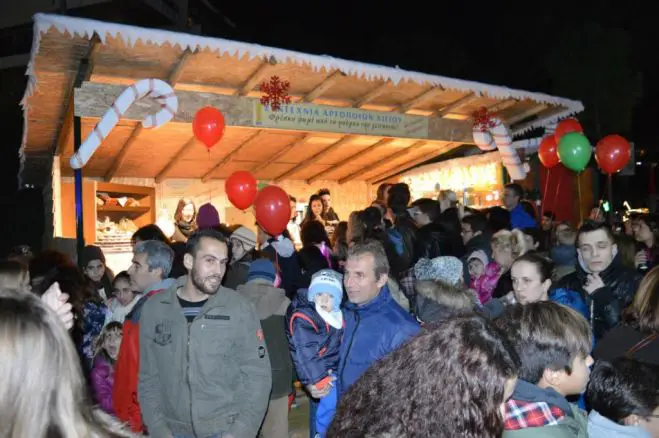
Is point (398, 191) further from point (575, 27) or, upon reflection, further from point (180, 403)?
point (575, 27)

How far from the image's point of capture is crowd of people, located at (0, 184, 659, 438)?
1.42 meters

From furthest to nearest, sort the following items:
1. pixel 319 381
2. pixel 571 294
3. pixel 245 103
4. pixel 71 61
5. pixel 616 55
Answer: pixel 616 55, pixel 245 103, pixel 71 61, pixel 571 294, pixel 319 381

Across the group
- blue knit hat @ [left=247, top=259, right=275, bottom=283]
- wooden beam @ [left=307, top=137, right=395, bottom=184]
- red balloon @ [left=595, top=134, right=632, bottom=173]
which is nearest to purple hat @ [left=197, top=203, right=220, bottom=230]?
blue knit hat @ [left=247, top=259, right=275, bottom=283]

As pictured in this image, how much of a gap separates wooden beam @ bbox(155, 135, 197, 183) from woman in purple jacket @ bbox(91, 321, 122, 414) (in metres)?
6.13

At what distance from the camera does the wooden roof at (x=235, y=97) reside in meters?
7.20

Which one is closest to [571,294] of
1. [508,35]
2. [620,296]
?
[620,296]

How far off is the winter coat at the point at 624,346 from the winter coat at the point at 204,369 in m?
1.92

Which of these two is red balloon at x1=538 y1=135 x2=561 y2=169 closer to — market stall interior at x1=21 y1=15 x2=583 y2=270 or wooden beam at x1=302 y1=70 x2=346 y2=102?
market stall interior at x1=21 y1=15 x2=583 y2=270

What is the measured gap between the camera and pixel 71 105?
8.48 metres

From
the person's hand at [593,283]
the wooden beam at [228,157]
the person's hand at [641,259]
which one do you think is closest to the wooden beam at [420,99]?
the wooden beam at [228,157]

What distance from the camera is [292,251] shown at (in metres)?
6.14

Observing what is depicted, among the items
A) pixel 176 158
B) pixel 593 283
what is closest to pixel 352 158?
pixel 176 158

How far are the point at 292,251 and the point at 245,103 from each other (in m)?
3.70

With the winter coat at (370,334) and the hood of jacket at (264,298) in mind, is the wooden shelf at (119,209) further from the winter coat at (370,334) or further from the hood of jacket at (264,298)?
the winter coat at (370,334)
